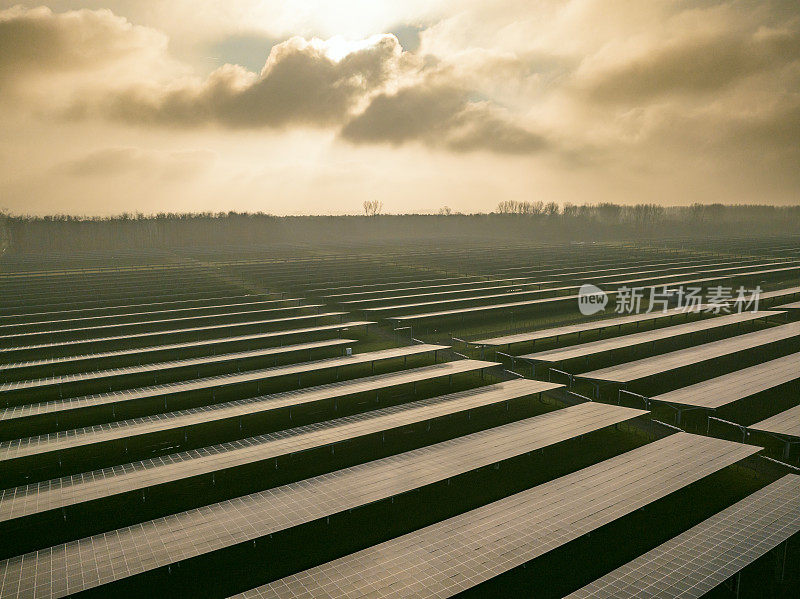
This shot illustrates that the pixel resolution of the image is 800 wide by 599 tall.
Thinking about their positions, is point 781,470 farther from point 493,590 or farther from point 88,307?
point 88,307

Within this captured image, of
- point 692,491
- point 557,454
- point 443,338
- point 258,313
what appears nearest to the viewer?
point 692,491

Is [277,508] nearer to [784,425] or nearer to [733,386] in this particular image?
[784,425]

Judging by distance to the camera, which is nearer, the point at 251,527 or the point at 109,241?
the point at 251,527

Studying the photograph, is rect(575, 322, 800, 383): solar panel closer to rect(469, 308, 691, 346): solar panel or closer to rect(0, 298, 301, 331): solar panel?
rect(469, 308, 691, 346): solar panel

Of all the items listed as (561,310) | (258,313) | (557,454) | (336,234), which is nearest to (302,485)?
(557,454)

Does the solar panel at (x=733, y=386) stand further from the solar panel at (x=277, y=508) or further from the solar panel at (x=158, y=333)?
the solar panel at (x=158, y=333)

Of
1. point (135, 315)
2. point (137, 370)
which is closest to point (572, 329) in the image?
point (137, 370)
